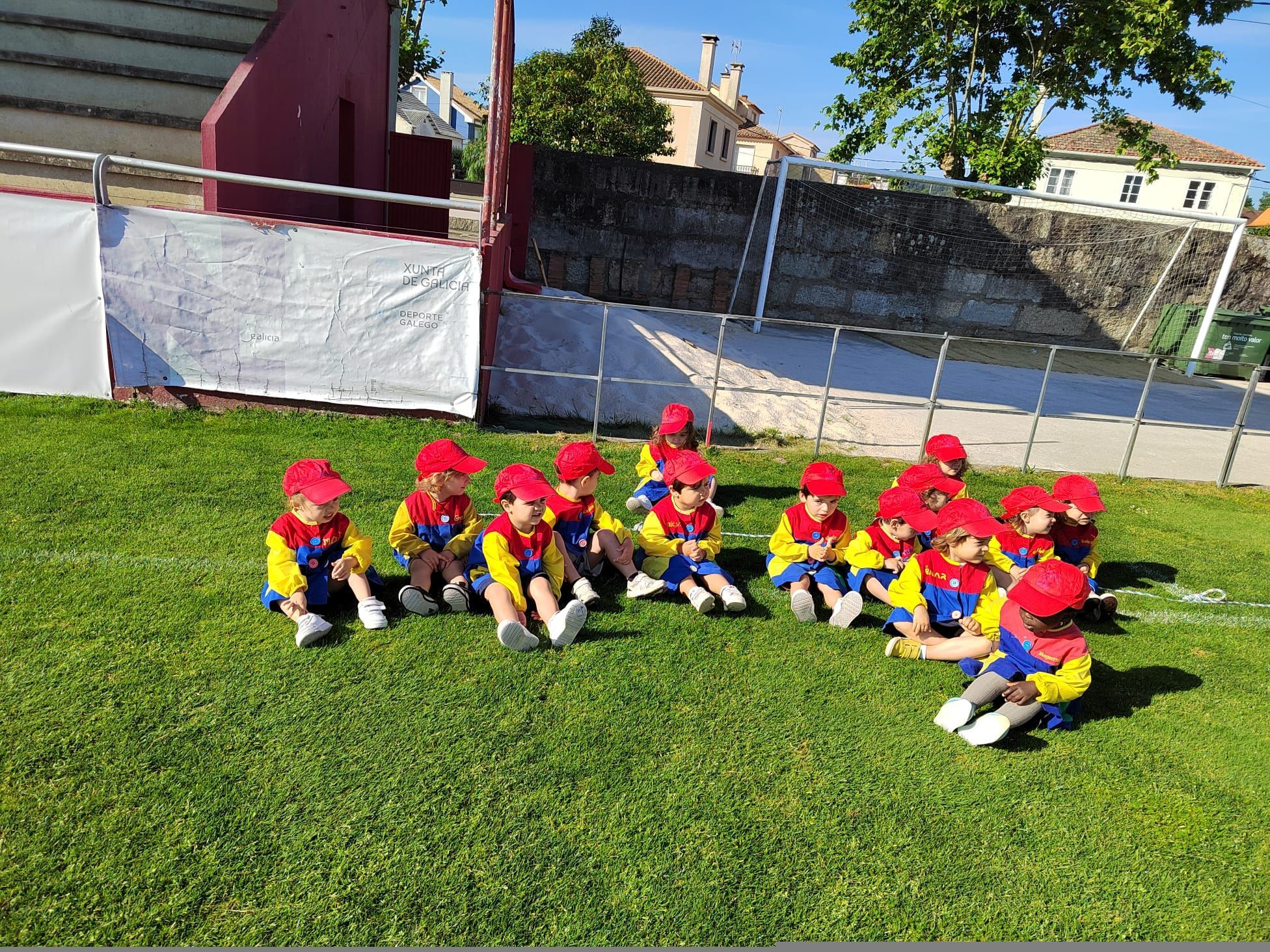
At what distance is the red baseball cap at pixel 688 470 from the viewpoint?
199 inches

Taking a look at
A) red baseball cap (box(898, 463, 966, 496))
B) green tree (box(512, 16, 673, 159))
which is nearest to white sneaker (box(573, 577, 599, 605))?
red baseball cap (box(898, 463, 966, 496))

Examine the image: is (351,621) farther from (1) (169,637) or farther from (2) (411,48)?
(2) (411,48)

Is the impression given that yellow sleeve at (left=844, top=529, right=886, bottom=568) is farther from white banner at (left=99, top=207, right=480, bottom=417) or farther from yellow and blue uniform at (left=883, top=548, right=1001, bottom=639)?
white banner at (left=99, top=207, right=480, bottom=417)

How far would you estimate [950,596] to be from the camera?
4.79 meters

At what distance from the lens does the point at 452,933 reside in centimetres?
269

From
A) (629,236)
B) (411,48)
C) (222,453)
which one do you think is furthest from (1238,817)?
(411,48)

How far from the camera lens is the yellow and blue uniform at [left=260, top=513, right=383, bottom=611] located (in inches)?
171

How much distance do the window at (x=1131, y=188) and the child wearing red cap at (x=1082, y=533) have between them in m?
44.6

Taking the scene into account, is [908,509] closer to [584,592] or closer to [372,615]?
[584,592]

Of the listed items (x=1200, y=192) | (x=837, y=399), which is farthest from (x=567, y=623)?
(x=1200, y=192)

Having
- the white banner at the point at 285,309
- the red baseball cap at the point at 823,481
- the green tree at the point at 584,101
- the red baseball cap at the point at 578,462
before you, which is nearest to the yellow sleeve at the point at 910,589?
the red baseball cap at the point at 823,481

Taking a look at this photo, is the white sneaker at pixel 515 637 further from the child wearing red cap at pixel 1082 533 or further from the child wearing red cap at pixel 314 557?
the child wearing red cap at pixel 1082 533

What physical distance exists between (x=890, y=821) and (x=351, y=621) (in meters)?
2.91

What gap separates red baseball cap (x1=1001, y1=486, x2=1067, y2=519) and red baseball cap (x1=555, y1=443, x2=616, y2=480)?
2.73 m
